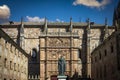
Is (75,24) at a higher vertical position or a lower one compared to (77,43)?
higher

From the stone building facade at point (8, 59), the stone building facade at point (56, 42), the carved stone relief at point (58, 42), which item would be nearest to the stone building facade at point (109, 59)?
the stone building facade at point (56, 42)

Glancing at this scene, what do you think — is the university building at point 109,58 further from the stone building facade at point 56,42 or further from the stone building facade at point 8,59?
the stone building facade at point 8,59

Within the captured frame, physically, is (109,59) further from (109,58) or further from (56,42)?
(56,42)

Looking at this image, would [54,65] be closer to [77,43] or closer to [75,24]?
[77,43]

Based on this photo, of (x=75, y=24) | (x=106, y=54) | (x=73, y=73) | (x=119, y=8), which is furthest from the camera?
(x=119, y=8)

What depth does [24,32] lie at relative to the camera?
64.2m

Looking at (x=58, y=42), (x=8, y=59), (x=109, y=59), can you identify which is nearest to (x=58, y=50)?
(x=58, y=42)

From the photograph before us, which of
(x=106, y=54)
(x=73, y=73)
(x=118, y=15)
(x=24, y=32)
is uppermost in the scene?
(x=118, y=15)

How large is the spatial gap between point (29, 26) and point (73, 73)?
16.8 meters

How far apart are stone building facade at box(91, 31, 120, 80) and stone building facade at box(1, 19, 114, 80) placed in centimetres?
993

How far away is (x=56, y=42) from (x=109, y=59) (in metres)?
21.7

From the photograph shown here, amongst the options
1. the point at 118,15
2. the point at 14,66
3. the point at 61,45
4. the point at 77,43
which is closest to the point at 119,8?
the point at 118,15

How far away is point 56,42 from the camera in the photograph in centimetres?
5838

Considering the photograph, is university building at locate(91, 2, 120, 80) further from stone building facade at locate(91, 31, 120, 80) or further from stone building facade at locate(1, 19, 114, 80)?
stone building facade at locate(1, 19, 114, 80)
